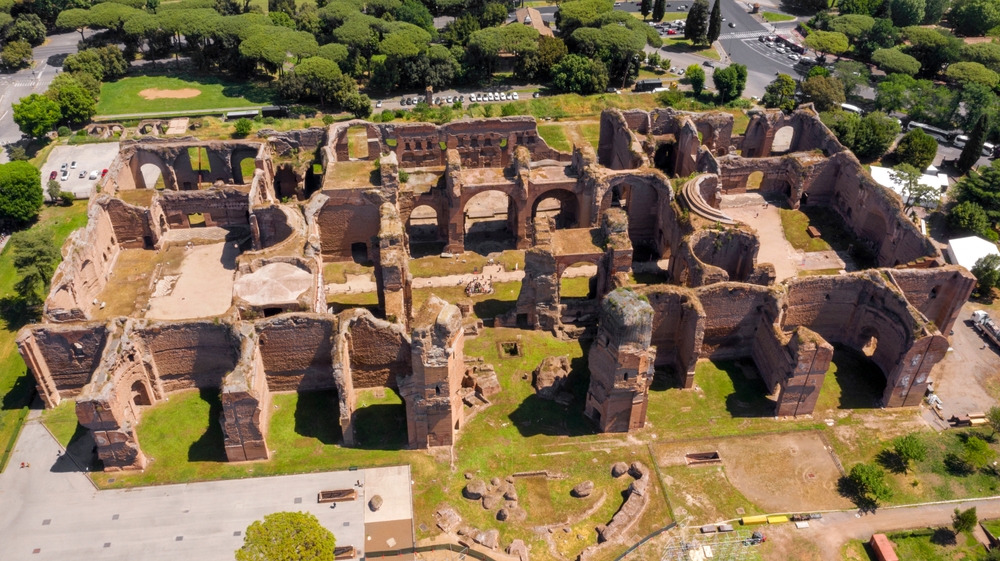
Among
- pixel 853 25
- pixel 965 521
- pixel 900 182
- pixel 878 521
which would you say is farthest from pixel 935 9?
pixel 878 521

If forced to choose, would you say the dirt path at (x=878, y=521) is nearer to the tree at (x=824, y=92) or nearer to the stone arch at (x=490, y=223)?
the stone arch at (x=490, y=223)

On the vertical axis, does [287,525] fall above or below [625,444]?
above

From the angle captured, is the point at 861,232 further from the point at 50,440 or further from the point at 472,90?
the point at 50,440

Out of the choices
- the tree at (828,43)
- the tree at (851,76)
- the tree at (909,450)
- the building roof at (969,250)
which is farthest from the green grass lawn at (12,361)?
the tree at (828,43)

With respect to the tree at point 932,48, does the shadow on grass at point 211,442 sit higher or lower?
lower

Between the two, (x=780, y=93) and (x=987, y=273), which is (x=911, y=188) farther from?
(x=780, y=93)

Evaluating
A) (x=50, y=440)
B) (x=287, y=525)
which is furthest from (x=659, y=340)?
(x=50, y=440)
